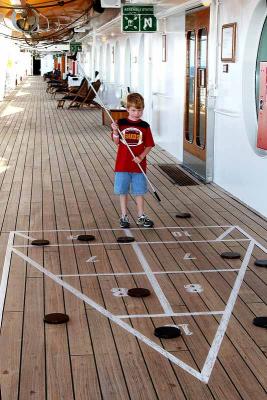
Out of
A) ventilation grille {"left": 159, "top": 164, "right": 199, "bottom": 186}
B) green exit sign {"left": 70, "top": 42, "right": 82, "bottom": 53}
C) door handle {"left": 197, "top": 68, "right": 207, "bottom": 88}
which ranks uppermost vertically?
green exit sign {"left": 70, "top": 42, "right": 82, "bottom": 53}

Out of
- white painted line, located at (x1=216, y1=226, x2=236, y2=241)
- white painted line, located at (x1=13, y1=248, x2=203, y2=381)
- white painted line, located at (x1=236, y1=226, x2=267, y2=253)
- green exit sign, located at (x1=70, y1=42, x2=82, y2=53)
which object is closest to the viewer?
white painted line, located at (x1=13, y1=248, x2=203, y2=381)

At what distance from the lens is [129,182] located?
17.5ft

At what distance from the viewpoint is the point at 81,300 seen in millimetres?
3693

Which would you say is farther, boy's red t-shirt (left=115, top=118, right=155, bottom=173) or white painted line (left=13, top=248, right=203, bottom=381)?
boy's red t-shirt (left=115, top=118, right=155, bottom=173)

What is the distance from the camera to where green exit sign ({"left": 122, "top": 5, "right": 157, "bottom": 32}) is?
966cm

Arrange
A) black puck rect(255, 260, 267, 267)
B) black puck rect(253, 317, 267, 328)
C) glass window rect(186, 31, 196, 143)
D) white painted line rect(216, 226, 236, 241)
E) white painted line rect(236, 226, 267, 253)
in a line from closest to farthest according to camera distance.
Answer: black puck rect(253, 317, 267, 328), black puck rect(255, 260, 267, 267), white painted line rect(236, 226, 267, 253), white painted line rect(216, 226, 236, 241), glass window rect(186, 31, 196, 143)

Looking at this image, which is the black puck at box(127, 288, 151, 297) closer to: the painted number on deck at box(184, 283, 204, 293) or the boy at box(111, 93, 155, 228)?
the painted number on deck at box(184, 283, 204, 293)

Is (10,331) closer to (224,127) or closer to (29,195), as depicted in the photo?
(29,195)

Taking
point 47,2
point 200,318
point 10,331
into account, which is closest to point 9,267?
point 10,331

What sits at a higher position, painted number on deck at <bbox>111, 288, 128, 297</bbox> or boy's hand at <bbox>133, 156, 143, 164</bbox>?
boy's hand at <bbox>133, 156, 143, 164</bbox>

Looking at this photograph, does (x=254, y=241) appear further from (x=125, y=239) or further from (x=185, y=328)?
(x=185, y=328)

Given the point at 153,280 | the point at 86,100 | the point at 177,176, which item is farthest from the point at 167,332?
the point at 86,100

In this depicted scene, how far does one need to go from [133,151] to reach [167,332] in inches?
86.9

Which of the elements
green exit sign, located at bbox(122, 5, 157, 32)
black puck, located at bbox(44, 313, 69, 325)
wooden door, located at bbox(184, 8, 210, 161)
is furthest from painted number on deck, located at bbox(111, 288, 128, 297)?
green exit sign, located at bbox(122, 5, 157, 32)
